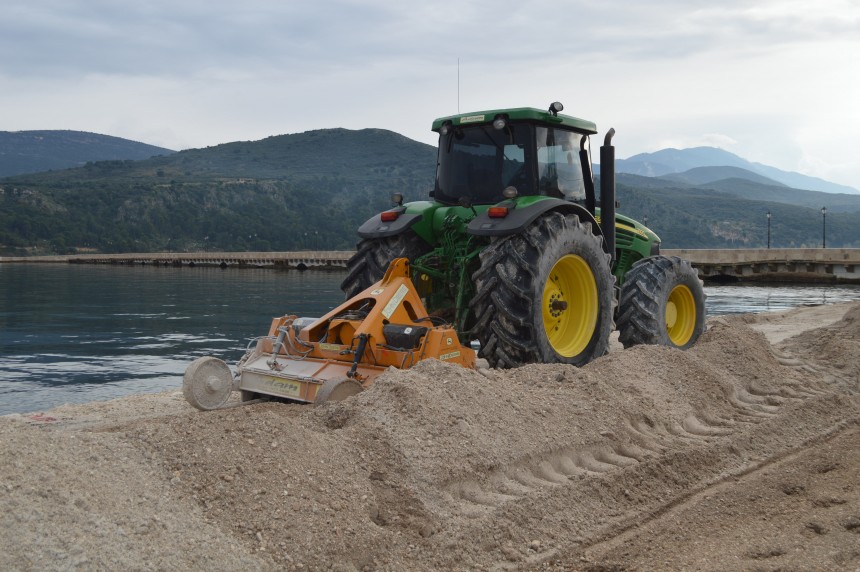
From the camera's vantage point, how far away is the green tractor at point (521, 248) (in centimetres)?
759

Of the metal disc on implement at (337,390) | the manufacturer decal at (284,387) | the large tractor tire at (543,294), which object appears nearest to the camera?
the metal disc on implement at (337,390)

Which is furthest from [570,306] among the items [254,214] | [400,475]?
[254,214]

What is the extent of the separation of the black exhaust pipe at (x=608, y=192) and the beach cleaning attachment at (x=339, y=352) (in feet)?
8.83

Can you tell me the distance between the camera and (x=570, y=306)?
8.70 meters

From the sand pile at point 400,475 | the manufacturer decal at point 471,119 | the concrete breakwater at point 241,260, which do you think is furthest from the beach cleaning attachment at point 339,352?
the concrete breakwater at point 241,260

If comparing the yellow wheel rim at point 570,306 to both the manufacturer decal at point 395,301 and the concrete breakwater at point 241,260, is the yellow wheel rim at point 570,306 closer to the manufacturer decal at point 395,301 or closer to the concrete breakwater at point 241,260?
the manufacturer decal at point 395,301

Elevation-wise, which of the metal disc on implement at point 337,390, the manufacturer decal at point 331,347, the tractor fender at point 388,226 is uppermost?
the tractor fender at point 388,226

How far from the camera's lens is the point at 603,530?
5031mm

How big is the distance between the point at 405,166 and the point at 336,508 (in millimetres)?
192497

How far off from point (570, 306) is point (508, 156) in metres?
1.69

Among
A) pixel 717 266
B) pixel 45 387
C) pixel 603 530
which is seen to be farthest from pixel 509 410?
pixel 717 266

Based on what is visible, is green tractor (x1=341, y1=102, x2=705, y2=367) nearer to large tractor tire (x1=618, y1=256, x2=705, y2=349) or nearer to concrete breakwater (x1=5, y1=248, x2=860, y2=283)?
large tractor tire (x1=618, y1=256, x2=705, y2=349)

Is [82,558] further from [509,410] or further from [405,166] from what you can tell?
[405,166]

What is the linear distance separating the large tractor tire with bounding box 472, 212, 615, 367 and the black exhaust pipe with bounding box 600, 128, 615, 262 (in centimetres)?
91
